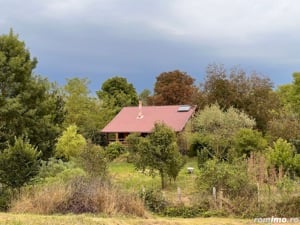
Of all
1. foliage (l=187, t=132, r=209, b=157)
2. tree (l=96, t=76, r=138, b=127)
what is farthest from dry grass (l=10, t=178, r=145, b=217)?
tree (l=96, t=76, r=138, b=127)

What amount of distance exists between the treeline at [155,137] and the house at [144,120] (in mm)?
2100

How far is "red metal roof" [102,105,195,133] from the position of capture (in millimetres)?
38406

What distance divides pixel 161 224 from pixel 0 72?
16.8 meters

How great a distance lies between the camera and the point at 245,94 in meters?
35.3

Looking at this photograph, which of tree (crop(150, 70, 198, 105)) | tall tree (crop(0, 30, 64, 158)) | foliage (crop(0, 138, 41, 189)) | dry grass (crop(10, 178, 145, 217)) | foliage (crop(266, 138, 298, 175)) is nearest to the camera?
dry grass (crop(10, 178, 145, 217))

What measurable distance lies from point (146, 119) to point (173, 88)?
11659 millimetres

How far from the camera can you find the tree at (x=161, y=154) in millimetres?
19016

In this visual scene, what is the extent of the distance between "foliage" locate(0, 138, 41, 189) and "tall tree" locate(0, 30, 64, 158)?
9.21 meters

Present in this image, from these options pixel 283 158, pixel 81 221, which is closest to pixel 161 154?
pixel 283 158

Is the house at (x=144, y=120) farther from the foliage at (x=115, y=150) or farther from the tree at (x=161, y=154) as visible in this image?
the tree at (x=161, y=154)

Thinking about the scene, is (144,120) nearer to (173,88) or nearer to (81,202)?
(173,88)

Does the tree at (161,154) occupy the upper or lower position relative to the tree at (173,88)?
lower

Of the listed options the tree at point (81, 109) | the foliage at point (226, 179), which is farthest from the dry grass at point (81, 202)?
the tree at point (81, 109)

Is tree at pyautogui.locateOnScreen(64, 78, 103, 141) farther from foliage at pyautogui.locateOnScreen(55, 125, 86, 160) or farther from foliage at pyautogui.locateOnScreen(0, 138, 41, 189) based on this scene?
foliage at pyautogui.locateOnScreen(0, 138, 41, 189)
